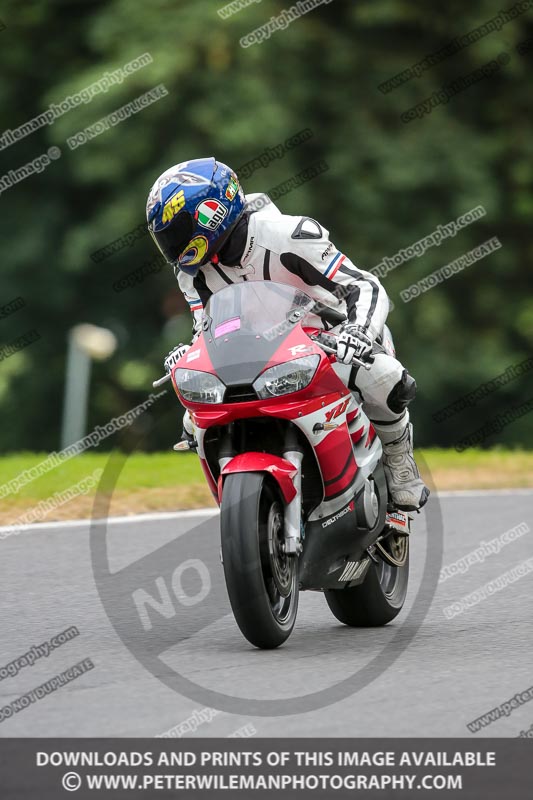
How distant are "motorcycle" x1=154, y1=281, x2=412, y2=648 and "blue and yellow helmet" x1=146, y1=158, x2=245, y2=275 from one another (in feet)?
0.76

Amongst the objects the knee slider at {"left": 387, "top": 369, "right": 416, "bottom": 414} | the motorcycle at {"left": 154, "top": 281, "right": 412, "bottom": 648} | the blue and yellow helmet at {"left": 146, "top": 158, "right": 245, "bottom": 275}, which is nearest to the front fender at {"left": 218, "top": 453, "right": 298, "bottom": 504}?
the motorcycle at {"left": 154, "top": 281, "right": 412, "bottom": 648}

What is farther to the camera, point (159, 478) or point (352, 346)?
point (159, 478)

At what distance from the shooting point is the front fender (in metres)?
5.25

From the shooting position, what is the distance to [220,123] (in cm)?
1678

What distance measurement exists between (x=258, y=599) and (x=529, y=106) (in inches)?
612

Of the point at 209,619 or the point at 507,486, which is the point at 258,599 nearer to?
the point at 209,619

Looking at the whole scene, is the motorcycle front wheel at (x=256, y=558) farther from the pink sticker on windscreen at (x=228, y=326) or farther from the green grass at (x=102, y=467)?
the green grass at (x=102, y=467)

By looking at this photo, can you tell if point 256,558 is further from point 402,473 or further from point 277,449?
point 402,473

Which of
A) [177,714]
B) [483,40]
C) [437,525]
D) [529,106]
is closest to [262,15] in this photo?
[483,40]

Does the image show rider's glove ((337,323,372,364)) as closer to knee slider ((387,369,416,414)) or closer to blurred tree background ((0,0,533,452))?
knee slider ((387,369,416,414))

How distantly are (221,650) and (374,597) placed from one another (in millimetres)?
839

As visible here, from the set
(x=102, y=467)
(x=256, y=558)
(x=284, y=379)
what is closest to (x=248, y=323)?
(x=284, y=379)

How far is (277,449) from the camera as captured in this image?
5531 millimetres

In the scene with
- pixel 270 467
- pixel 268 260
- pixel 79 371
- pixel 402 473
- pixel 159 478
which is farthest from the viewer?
pixel 79 371
